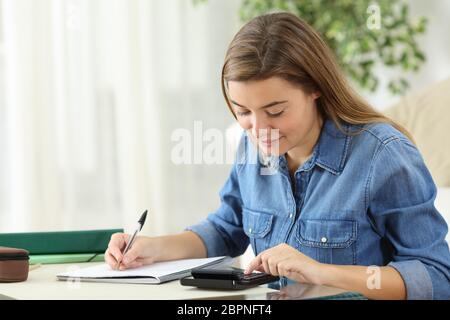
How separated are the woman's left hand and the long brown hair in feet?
1.00

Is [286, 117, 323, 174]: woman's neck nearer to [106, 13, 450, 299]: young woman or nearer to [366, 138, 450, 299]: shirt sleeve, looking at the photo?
[106, 13, 450, 299]: young woman

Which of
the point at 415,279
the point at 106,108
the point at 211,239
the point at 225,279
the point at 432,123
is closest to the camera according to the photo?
the point at 225,279

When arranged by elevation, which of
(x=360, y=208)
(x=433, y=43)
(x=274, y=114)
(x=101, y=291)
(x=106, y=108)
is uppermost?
(x=433, y=43)

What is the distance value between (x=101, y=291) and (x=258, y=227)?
0.43 m

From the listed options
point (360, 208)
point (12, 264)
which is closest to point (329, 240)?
point (360, 208)

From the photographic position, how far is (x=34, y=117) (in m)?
3.06

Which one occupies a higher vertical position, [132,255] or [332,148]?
[332,148]

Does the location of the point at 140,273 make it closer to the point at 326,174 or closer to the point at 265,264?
the point at 265,264

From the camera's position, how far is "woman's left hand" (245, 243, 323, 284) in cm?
101

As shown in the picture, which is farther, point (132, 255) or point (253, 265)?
point (132, 255)

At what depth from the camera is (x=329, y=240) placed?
1.23 m

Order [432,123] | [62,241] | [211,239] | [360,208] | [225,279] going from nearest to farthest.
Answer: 1. [225,279]
2. [360,208]
3. [62,241]
4. [211,239]
5. [432,123]

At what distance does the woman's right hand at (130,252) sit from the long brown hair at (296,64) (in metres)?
0.32
